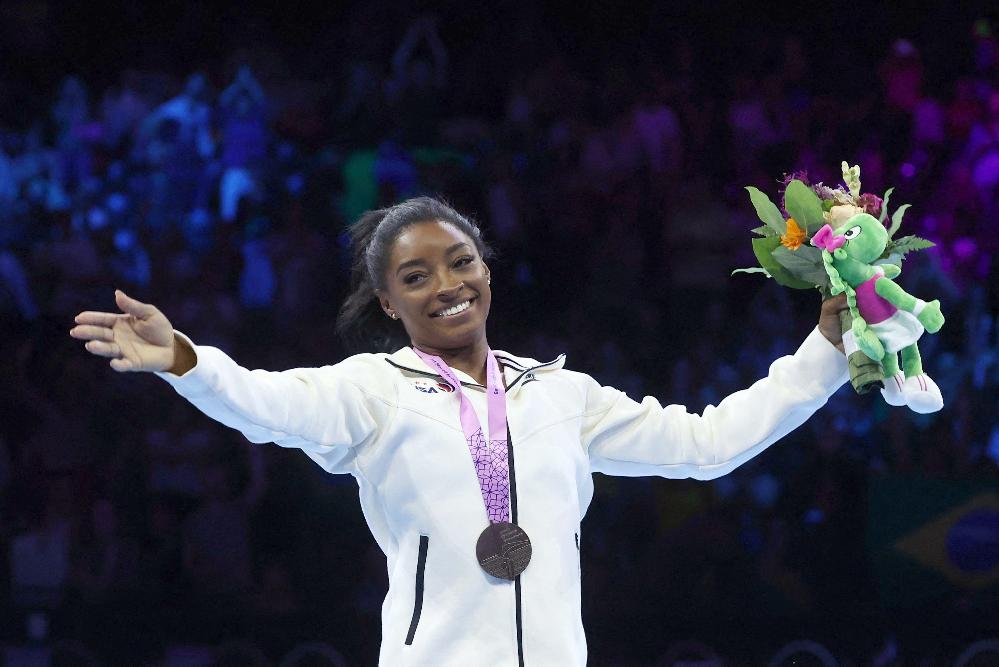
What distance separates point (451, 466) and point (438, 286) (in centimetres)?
39

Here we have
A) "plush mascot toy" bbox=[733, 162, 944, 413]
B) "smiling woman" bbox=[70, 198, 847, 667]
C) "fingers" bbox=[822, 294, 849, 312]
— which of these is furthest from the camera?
"fingers" bbox=[822, 294, 849, 312]

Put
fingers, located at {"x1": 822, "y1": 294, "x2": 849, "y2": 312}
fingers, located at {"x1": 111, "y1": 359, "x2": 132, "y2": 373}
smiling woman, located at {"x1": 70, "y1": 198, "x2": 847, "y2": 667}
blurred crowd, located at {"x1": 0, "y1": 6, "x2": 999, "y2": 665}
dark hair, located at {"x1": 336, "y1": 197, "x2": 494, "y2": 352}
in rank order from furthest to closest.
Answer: blurred crowd, located at {"x1": 0, "y1": 6, "x2": 999, "y2": 665}, dark hair, located at {"x1": 336, "y1": 197, "x2": 494, "y2": 352}, fingers, located at {"x1": 822, "y1": 294, "x2": 849, "y2": 312}, smiling woman, located at {"x1": 70, "y1": 198, "x2": 847, "y2": 667}, fingers, located at {"x1": 111, "y1": 359, "x2": 132, "y2": 373}

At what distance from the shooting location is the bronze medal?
2.14 meters

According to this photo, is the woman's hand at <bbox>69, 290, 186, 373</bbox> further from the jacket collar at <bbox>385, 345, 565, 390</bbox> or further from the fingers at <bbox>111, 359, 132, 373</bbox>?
the jacket collar at <bbox>385, 345, 565, 390</bbox>

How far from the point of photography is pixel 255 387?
2029mm

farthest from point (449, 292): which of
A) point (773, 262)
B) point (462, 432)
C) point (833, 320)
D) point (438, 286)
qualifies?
point (833, 320)

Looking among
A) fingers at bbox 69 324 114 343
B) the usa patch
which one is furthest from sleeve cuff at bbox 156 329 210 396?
the usa patch

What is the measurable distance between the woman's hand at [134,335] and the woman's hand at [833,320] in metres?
1.26

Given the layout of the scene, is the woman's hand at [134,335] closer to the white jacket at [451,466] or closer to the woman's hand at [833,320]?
the white jacket at [451,466]

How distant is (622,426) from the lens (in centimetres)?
244

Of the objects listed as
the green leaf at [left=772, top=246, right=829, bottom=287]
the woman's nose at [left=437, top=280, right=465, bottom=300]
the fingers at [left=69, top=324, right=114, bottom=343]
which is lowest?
the fingers at [left=69, top=324, right=114, bottom=343]

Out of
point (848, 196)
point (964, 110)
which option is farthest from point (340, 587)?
point (964, 110)

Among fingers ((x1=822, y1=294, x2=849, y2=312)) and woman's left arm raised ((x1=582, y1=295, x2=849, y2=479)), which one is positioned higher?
fingers ((x1=822, y1=294, x2=849, y2=312))

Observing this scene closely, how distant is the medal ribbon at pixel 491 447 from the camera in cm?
219
